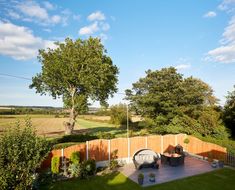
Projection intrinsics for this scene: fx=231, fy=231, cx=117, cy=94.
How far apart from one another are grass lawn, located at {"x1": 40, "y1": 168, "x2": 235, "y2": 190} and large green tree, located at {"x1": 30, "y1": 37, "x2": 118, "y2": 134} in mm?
17511

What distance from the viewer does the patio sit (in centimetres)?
1673

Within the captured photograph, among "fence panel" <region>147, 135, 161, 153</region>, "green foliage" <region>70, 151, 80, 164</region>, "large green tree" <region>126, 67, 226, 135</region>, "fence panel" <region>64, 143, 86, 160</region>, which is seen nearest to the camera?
"green foliage" <region>70, 151, 80, 164</region>

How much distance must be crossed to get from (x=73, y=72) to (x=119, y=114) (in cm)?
3100

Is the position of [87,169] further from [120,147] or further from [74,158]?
[120,147]

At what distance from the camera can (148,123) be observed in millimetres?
33156

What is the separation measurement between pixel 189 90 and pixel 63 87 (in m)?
18.1

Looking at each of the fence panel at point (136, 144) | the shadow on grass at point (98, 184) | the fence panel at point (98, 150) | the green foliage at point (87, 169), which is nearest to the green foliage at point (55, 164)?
the shadow on grass at point (98, 184)

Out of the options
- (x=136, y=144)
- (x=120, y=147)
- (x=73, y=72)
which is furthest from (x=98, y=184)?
(x=73, y=72)

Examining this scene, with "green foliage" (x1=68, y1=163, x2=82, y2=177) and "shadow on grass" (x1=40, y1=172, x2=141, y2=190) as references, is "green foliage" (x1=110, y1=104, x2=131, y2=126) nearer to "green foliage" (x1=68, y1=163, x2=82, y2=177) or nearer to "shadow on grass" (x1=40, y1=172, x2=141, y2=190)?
Answer: "green foliage" (x1=68, y1=163, x2=82, y2=177)

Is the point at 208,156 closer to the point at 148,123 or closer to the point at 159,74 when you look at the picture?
the point at 148,123

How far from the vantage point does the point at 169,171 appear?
18.5m

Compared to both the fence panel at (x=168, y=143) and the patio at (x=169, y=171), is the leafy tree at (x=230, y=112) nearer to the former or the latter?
the fence panel at (x=168, y=143)

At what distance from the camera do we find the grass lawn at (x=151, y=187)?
14797mm

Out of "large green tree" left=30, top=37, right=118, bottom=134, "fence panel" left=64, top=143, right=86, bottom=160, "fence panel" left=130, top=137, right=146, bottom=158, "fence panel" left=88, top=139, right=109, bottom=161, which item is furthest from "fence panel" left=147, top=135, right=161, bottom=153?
"large green tree" left=30, top=37, right=118, bottom=134
